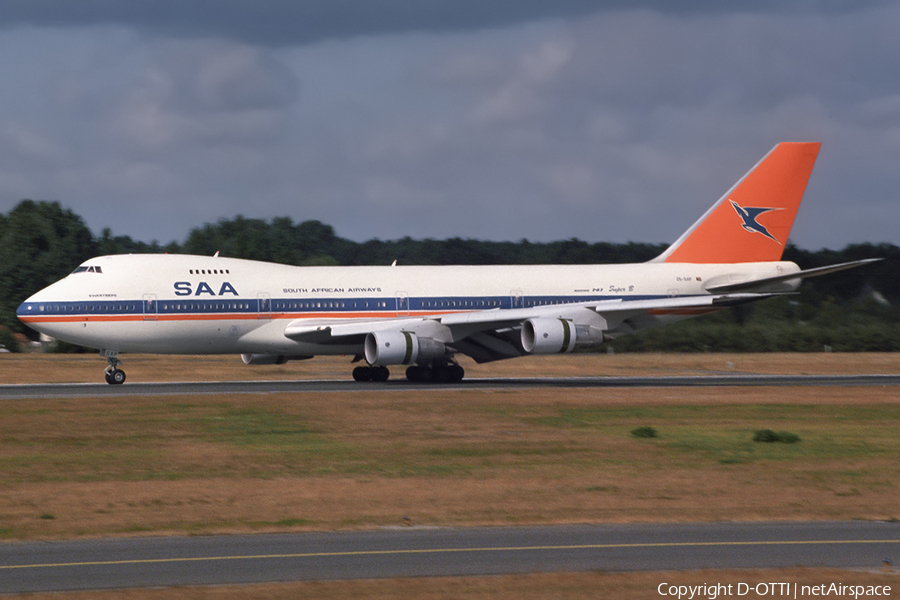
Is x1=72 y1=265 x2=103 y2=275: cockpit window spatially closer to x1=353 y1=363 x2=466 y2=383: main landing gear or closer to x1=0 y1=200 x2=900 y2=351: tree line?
x1=353 y1=363 x2=466 y2=383: main landing gear

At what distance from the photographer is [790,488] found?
1903cm

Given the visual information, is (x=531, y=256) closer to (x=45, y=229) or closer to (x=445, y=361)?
(x=45, y=229)

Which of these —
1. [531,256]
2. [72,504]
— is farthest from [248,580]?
[531,256]

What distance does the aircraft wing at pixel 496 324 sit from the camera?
3906cm

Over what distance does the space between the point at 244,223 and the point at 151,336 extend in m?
65.8

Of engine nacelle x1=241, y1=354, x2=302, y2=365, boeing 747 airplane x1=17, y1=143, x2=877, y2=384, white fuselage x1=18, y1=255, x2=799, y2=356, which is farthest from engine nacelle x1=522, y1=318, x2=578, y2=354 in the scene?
engine nacelle x1=241, y1=354, x2=302, y2=365

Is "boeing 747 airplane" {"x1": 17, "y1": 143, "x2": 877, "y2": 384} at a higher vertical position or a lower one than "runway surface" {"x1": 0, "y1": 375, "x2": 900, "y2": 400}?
higher

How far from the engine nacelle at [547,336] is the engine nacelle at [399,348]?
3.25m

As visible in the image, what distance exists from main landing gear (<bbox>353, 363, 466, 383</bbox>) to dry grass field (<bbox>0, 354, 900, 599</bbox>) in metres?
5.50

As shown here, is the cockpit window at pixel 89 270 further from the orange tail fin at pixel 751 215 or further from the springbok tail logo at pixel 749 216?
the springbok tail logo at pixel 749 216

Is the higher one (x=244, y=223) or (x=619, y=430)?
(x=244, y=223)
